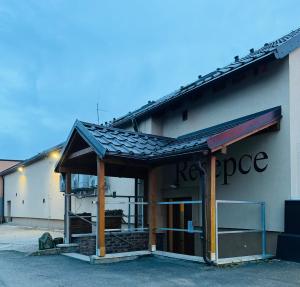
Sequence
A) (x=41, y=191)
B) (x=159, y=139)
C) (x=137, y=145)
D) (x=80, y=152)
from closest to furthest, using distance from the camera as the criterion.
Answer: (x=137, y=145)
(x=80, y=152)
(x=159, y=139)
(x=41, y=191)

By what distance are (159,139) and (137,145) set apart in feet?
5.08

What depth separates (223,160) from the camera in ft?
39.4

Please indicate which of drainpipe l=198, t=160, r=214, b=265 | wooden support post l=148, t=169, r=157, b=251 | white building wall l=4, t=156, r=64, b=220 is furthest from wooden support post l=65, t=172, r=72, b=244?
white building wall l=4, t=156, r=64, b=220

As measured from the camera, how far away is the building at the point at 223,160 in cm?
994

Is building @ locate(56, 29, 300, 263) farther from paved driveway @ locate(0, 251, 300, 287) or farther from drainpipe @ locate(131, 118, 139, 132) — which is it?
drainpipe @ locate(131, 118, 139, 132)

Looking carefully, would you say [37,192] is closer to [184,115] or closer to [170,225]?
[170,225]

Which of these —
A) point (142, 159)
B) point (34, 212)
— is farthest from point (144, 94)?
point (142, 159)

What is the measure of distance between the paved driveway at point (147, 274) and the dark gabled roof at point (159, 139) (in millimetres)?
2616

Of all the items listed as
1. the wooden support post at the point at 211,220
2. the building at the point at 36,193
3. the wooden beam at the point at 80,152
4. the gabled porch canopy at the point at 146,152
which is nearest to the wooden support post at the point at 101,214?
the gabled porch canopy at the point at 146,152

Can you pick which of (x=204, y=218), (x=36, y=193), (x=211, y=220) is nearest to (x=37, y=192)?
(x=36, y=193)

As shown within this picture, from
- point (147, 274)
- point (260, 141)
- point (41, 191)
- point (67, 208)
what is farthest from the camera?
point (41, 191)

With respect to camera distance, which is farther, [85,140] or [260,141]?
[85,140]

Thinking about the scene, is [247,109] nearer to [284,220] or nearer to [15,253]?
[284,220]

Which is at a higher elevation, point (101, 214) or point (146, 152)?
point (146, 152)
